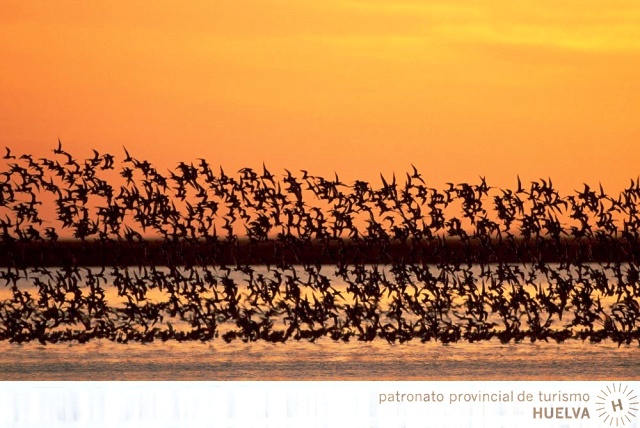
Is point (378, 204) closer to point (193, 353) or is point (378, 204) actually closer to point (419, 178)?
Answer: point (419, 178)

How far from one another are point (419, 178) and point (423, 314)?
3.14 ft

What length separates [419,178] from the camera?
24.4ft
